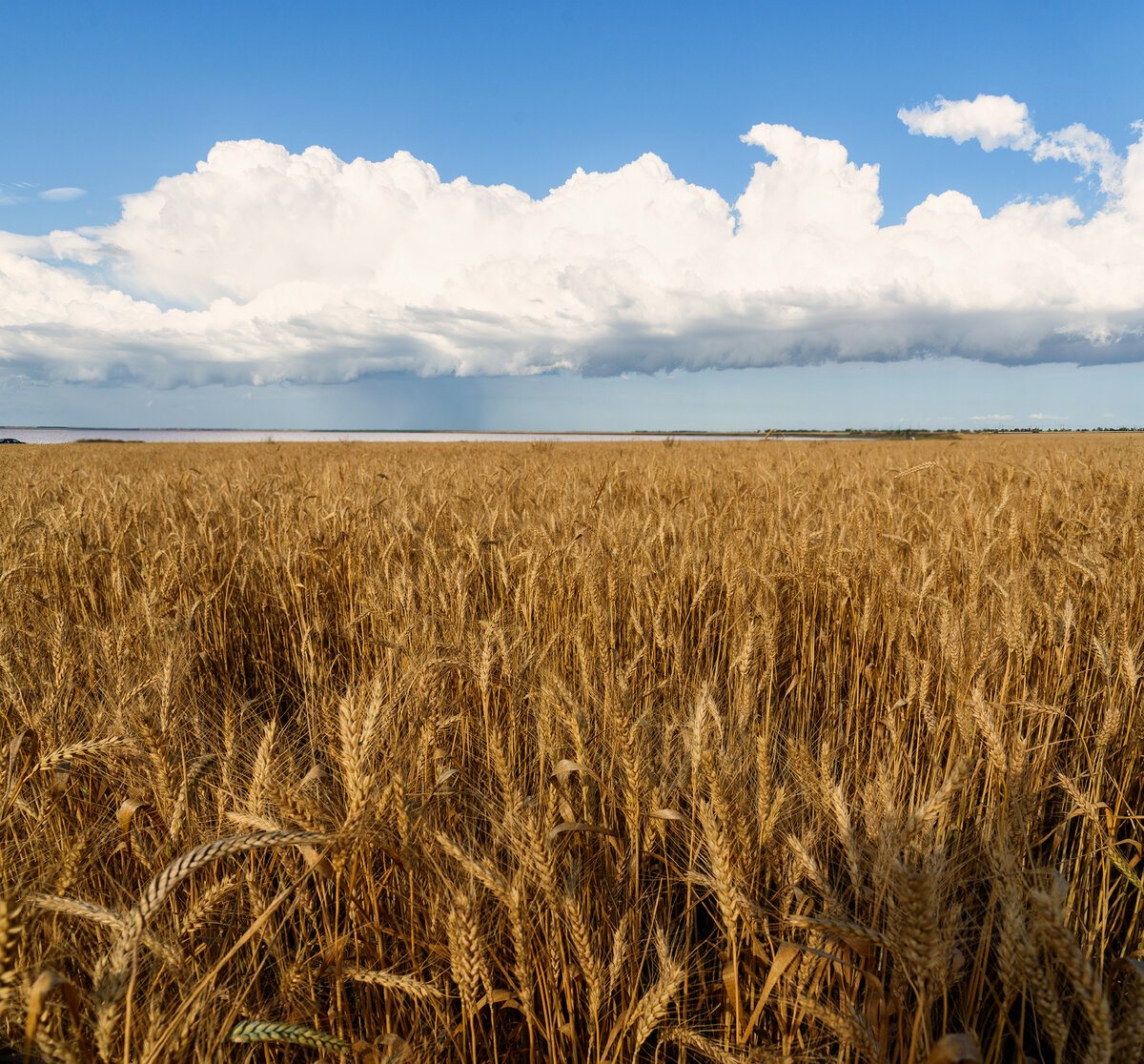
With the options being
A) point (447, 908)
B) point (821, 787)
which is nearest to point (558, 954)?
point (447, 908)

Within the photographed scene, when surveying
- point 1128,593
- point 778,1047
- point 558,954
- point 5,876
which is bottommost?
point 778,1047

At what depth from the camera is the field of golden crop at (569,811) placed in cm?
87

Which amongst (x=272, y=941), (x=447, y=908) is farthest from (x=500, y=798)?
(x=272, y=941)

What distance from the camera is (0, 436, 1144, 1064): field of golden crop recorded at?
0.87 metres

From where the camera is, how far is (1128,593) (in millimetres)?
2207

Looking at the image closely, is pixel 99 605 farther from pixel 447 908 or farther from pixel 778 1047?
pixel 778 1047

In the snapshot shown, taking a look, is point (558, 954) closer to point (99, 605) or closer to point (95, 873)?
point (95, 873)

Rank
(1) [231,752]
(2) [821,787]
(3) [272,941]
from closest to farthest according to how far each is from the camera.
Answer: (3) [272,941]
(2) [821,787]
(1) [231,752]

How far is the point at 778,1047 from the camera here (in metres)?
1.01

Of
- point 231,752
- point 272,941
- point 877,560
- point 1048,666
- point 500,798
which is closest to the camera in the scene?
point 272,941

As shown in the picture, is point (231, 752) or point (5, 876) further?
point (231, 752)

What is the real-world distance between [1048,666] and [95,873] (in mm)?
2538

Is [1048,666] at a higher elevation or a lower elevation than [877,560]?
lower

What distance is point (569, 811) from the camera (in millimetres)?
1177
